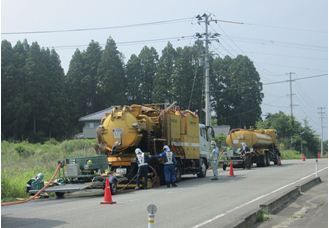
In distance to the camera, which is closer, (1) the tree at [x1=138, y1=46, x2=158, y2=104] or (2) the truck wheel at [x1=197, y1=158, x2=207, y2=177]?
(2) the truck wheel at [x1=197, y1=158, x2=207, y2=177]

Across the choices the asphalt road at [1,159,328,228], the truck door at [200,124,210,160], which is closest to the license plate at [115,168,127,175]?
the asphalt road at [1,159,328,228]

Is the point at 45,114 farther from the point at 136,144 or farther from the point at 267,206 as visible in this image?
the point at 267,206

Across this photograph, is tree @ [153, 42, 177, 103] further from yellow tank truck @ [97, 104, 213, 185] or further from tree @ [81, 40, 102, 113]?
yellow tank truck @ [97, 104, 213, 185]

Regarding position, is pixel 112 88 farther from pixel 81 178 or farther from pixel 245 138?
pixel 81 178

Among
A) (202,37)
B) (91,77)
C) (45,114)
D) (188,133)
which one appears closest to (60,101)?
(45,114)

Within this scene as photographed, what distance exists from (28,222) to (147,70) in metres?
87.8

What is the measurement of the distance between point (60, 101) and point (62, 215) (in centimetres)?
6595

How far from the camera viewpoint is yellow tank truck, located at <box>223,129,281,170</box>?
35188 mm


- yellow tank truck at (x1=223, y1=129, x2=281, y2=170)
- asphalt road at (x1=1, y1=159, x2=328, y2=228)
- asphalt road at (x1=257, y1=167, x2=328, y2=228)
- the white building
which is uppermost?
the white building

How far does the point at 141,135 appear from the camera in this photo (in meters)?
21.2

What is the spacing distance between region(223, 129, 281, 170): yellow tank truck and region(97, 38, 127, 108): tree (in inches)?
2025

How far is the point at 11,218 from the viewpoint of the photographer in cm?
1241

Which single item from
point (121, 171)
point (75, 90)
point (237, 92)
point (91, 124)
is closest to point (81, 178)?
point (121, 171)

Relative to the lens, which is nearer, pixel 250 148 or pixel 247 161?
pixel 247 161
